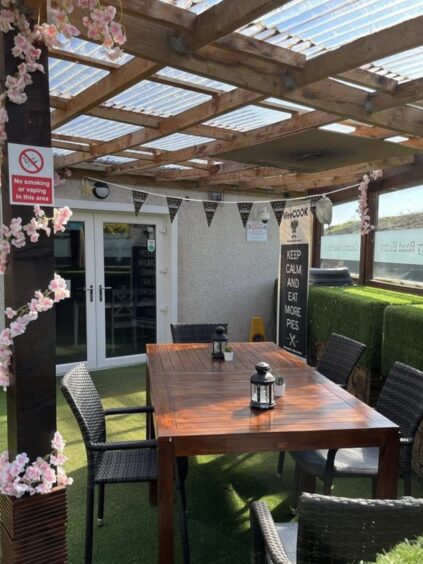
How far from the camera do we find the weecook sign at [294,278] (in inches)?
160

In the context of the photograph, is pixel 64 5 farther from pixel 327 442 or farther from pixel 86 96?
pixel 327 442

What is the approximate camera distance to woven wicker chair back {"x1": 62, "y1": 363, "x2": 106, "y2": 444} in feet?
6.88

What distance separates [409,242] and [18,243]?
13.5 feet

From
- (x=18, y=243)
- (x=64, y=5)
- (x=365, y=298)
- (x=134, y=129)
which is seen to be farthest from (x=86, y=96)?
(x=365, y=298)

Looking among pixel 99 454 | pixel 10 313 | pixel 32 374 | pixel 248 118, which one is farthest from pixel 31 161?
pixel 248 118

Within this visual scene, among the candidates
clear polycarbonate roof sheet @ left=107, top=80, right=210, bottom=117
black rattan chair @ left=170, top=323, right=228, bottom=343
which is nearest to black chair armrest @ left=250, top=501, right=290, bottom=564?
clear polycarbonate roof sheet @ left=107, top=80, right=210, bottom=117

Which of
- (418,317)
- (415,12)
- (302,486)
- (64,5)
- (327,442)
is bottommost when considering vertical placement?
(302,486)

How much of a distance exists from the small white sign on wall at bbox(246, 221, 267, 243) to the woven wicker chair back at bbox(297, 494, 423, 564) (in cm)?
533

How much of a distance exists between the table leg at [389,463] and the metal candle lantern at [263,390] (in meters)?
0.53

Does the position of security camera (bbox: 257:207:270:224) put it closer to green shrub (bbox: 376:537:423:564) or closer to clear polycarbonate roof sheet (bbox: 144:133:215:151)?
clear polycarbonate roof sheet (bbox: 144:133:215:151)

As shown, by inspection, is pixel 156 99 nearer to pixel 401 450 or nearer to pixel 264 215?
pixel 401 450

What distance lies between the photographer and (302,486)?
2637 mm

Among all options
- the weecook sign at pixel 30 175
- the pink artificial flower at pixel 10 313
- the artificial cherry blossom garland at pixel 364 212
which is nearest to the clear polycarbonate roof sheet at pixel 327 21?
the weecook sign at pixel 30 175

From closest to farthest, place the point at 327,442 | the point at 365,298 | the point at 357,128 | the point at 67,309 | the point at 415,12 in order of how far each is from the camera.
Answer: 1. the point at 415,12
2. the point at 327,442
3. the point at 357,128
4. the point at 365,298
5. the point at 67,309
